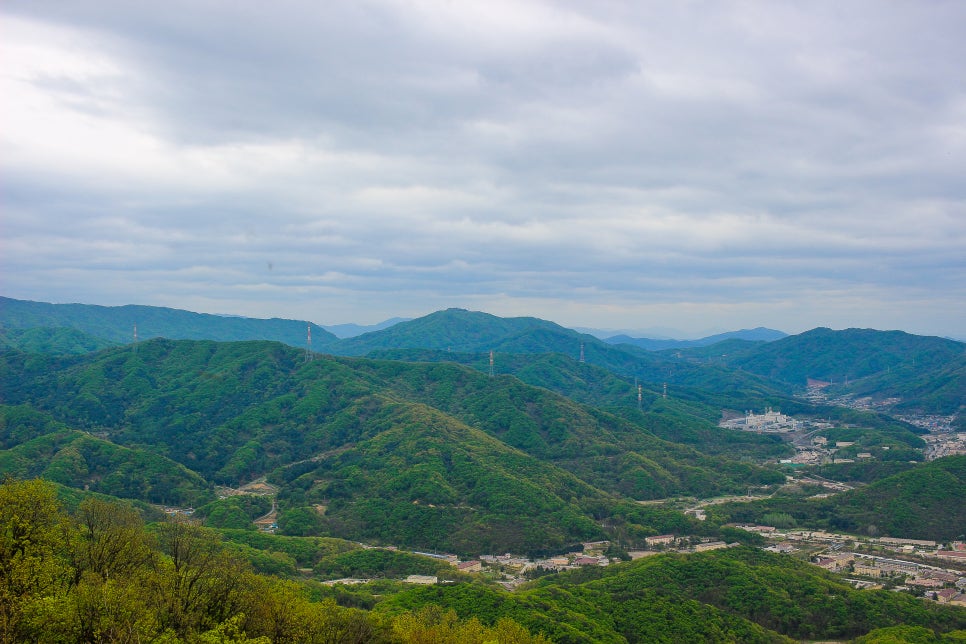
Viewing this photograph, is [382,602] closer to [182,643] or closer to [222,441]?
[182,643]

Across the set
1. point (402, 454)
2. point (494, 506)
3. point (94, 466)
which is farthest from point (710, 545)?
point (94, 466)

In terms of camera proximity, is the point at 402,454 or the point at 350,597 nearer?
the point at 350,597

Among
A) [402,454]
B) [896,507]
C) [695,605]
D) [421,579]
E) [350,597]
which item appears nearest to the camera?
[350,597]

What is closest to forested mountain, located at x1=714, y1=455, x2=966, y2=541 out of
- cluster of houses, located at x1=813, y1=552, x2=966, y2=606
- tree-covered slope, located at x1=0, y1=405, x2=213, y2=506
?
cluster of houses, located at x1=813, y1=552, x2=966, y2=606

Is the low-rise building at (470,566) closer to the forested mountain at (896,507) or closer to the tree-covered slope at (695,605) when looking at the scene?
the tree-covered slope at (695,605)

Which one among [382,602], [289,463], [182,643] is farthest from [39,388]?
[182,643]

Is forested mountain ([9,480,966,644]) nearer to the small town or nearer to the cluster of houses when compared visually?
the small town

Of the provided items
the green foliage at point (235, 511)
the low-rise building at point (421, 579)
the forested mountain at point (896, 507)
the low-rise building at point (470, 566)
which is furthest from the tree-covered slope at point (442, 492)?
the forested mountain at point (896, 507)

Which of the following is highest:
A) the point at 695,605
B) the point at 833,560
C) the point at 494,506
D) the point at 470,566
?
the point at 695,605

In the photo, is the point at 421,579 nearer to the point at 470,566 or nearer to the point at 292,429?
the point at 470,566
